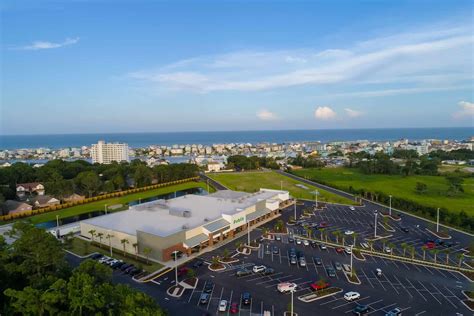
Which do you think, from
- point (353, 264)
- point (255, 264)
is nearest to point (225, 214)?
point (255, 264)

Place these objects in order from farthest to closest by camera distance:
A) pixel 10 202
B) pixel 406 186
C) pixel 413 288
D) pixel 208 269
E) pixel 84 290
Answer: pixel 406 186, pixel 10 202, pixel 208 269, pixel 413 288, pixel 84 290

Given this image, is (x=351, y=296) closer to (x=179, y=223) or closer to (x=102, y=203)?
(x=179, y=223)

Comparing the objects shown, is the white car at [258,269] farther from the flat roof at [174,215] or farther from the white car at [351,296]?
the flat roof at [174,215]

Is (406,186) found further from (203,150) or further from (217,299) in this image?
(203,150)

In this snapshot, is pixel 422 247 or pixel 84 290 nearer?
pixel 84 290

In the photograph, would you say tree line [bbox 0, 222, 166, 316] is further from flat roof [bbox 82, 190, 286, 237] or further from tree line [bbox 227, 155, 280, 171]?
tree line [bbox 227, 155, 280, 171]

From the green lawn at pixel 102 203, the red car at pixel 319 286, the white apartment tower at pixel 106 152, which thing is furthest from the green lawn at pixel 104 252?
the white apartment tower at pixel 106 152
